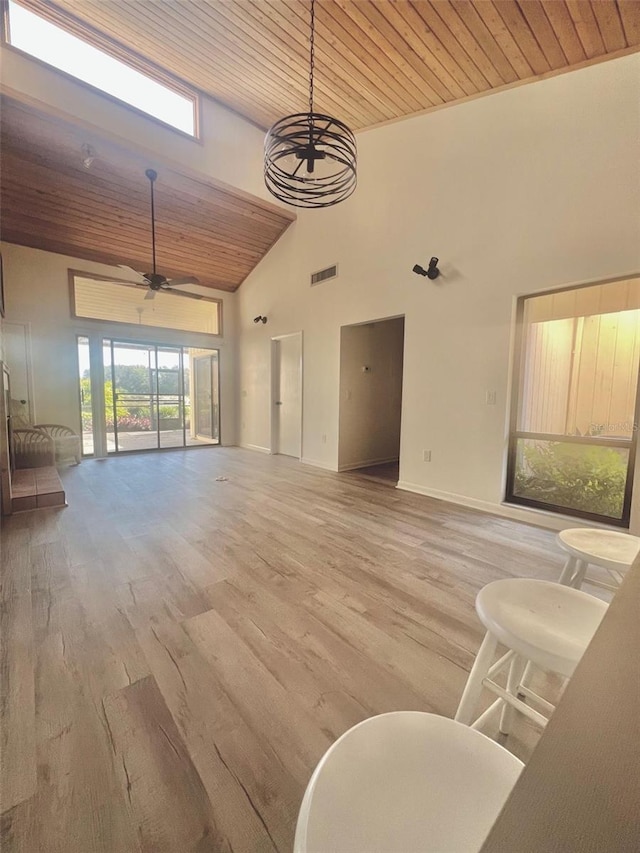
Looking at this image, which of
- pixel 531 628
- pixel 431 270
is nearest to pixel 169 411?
pixel 431 270

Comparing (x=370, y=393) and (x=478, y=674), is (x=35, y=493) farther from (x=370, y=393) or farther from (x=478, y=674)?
(x=370, y=393)

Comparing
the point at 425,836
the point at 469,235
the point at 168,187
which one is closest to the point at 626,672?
the point at 425,836

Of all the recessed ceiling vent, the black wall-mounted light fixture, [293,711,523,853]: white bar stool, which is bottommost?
[293,711,523,853]: white bar stool

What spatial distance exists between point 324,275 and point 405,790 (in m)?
5.44

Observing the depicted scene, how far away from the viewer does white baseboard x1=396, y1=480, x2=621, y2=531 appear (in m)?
2.96

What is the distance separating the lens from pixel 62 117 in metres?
3.62

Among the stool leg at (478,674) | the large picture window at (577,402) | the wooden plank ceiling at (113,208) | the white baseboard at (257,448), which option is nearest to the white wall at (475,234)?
the large picture window at (577,402)

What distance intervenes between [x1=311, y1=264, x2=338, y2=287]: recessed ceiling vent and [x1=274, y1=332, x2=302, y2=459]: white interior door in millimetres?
849

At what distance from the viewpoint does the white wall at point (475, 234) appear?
2.75 metres

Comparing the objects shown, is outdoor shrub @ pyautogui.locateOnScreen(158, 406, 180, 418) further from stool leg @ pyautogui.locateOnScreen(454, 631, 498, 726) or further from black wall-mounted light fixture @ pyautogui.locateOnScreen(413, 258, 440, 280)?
stool leg @ pyautogui.locateOnScreen(454, 631, 498, 726)

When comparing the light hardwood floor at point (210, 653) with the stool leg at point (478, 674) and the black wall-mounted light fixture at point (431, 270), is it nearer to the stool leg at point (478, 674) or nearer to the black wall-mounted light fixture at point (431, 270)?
the stool leg at point (478, 674)

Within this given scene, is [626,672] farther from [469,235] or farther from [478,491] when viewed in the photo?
[469,235]

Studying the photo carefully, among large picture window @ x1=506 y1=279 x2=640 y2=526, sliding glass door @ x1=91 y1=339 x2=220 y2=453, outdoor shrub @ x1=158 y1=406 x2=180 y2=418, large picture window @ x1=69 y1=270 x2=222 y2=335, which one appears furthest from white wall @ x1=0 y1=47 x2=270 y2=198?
large picture window @ x1=506 y1=279 x2=640 y2=526

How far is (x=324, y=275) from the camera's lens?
519 centimetres
